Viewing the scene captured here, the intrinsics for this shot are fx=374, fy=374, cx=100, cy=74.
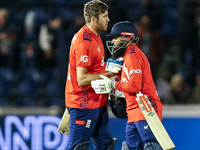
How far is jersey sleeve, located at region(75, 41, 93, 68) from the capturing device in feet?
14.2

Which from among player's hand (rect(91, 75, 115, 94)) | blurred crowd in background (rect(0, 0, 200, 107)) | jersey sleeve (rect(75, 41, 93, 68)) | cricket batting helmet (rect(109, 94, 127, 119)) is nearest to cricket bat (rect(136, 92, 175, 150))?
player's hand (rect(91, 75, 115, 94))

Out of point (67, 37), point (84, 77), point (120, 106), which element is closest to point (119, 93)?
point (120, 106)

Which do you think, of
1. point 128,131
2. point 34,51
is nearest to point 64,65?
point 34,51

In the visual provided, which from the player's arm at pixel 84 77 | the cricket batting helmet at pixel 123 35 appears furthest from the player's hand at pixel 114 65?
the player's arm at pixel 84 77

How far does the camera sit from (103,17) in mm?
4551

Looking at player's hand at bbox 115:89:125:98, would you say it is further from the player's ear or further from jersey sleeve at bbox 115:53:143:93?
the player's ear

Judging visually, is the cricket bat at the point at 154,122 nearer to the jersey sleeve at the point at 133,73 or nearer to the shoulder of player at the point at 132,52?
the jersey sleeve at the point at 133,73

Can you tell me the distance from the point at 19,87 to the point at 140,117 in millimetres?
4613

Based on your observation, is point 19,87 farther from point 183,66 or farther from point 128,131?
point 128,131

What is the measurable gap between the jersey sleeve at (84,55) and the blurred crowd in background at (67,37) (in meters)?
3.04

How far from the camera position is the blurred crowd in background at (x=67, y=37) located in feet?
25.1

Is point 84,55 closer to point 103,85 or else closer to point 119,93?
point 103,85

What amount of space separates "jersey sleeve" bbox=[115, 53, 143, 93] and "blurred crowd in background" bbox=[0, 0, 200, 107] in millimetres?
3424

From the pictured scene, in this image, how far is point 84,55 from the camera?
4.34 m
